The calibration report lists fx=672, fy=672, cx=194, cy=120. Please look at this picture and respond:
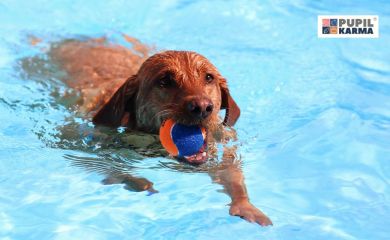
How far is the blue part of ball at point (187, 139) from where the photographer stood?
15.2 feet

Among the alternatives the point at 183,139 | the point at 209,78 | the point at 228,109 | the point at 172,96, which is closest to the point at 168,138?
the point at 183,139

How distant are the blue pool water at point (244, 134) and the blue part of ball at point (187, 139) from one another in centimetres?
50

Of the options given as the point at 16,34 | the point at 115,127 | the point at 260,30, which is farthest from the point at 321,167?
the point at 16,34

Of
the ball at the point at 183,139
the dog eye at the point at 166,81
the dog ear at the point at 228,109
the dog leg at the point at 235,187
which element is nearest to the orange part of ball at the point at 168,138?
the ball at the point at 183,139

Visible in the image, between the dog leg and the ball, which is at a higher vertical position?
the ball

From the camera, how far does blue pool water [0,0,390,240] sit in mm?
4742

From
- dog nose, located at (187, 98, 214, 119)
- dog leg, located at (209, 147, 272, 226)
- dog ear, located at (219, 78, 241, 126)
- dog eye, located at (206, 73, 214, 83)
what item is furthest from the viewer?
dog ear, located at (219, 78, 241, 126)

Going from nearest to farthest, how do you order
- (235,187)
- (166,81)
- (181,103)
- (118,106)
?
(181,103) < (235,187) < (166,81) < (118,106)

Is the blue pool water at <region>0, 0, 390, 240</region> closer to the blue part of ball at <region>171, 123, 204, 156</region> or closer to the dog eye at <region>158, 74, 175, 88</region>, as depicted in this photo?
the blue part of ball at <region>171, 123, 204, 156</region>

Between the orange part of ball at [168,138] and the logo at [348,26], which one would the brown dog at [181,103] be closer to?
the orange part of ball at [168,138]

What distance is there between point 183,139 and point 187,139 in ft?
0.09

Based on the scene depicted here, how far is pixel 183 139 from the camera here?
15.3 ft

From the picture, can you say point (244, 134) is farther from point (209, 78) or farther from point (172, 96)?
point (172, 96)

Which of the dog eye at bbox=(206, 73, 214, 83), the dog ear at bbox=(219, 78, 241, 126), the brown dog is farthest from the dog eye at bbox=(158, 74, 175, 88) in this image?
the dog ear at bbox=(219, 78, 241, 126)
